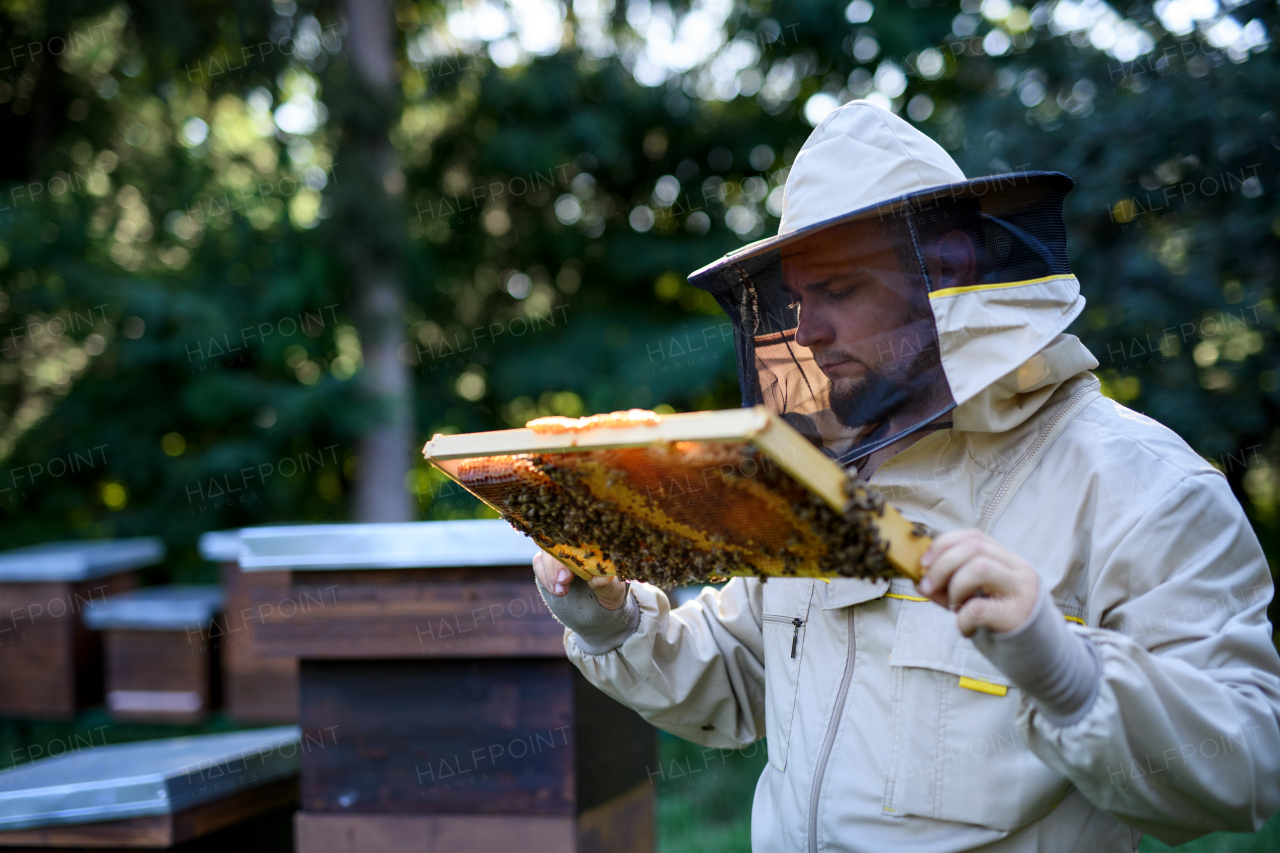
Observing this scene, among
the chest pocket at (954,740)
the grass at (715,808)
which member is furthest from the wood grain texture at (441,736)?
the chest pocket at (954,740)

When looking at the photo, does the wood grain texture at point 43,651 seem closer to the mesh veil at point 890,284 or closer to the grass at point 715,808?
the grass at point 715,808

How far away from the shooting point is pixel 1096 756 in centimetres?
117

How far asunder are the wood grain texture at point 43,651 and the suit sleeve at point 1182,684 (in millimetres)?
5806

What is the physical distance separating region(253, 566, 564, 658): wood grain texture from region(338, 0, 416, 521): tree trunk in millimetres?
4582

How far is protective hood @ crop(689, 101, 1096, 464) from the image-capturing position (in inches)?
57.6

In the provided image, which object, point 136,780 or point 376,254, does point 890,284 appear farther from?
point 376,254

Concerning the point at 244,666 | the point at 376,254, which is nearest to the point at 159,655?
the point at 244,666

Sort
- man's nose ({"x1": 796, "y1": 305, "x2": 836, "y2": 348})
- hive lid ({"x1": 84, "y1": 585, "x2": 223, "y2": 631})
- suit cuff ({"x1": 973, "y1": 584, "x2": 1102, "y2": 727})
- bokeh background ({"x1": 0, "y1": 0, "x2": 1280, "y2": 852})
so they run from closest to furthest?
suit cuff ({"x1": 973, "y1": 584, "x2": 1102, "y2": 727})
man's nose ({"x1": 796, "y1": 305, "x2": 836, "y2": 348})
hive lid ({"x1": 84, "y1": 585, "x2": 223, "y2": 631})
bokeh background ({"x1": 0, "y1": 0, "x2": 1280, "y2": 852})

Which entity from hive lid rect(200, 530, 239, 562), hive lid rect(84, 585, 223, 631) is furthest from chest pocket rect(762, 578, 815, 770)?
hive lid rect(84, 585, 223, 631)

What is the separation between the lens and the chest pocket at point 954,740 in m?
1.38

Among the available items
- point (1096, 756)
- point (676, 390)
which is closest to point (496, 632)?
point (1096, 756)

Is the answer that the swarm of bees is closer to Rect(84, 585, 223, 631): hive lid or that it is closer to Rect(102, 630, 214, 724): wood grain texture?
Rect(84, 585, 223, 631): hive lid

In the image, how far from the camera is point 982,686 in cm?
142

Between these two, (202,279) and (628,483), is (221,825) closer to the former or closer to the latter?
(628,483)
